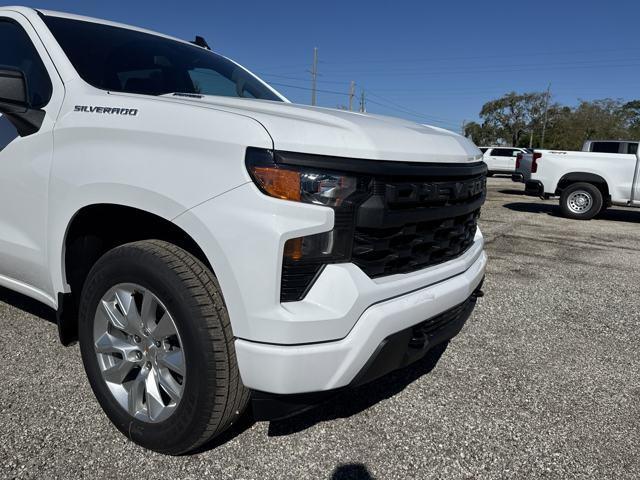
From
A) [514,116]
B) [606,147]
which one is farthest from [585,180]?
[514,116]

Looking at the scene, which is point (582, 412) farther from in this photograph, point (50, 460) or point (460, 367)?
point (50, 460)

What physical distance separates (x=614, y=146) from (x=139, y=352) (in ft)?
42.1

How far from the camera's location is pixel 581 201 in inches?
421

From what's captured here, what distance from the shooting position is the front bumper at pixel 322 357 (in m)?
1.68

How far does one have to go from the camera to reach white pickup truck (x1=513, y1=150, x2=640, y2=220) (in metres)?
10.1

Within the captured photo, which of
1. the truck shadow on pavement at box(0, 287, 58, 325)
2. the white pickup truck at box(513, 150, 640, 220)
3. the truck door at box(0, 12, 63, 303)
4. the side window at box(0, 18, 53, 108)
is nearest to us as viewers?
the truck door at box(0, 12, 63, 303)

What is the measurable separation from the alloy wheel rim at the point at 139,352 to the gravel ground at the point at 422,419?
0.23 metres

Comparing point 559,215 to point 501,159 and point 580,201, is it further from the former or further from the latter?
point 501,159

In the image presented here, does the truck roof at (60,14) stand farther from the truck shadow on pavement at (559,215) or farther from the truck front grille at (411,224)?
the truck shadow on pavement at (559,215)

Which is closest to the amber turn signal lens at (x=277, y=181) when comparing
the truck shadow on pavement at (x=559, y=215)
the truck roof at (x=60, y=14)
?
the truck roof at (x=60, y=14)

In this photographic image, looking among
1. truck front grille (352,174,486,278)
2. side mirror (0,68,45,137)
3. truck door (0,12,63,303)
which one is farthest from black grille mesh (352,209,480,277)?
side mirror (0,68,45,137)

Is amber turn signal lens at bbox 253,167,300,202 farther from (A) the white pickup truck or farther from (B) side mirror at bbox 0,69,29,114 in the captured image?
(A) the white pickup truck

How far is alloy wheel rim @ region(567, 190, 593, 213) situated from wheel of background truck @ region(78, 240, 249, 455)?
10683 mm

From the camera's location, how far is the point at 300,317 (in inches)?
65.9
